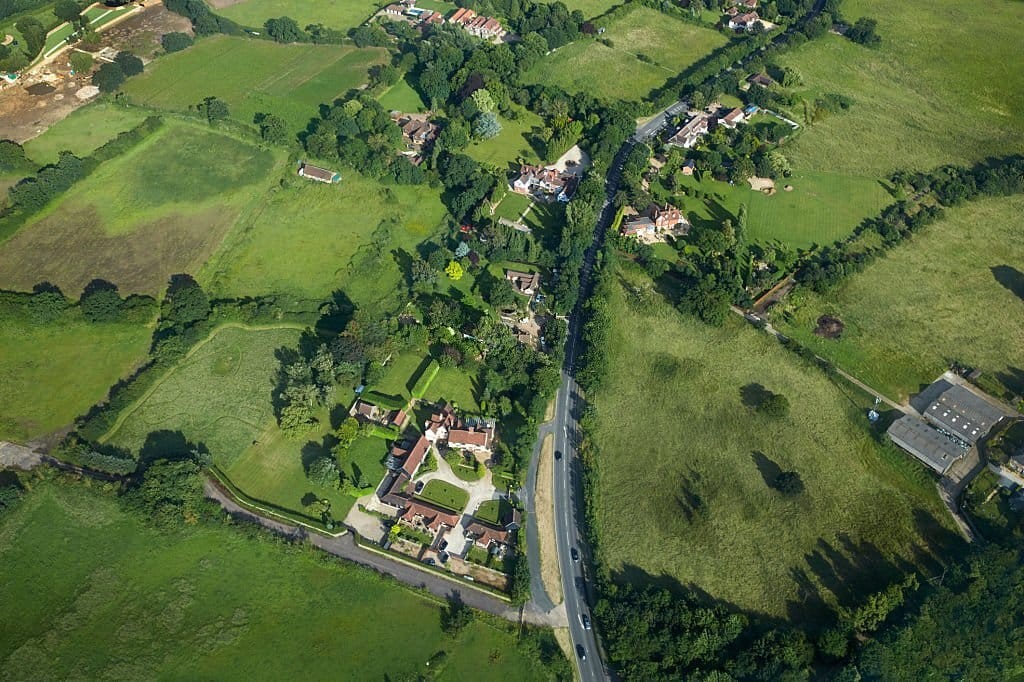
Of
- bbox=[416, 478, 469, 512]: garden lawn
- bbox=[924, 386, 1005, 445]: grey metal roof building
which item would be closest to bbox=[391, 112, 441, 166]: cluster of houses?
bbox=[416, 478, 469, 512]: garden lawn

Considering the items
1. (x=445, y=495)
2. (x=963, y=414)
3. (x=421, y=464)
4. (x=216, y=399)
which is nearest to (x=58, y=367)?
(x=216, y=399)

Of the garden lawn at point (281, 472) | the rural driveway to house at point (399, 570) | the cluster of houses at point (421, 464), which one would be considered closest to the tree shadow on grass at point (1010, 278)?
the cluster of houses at point (421, 464)

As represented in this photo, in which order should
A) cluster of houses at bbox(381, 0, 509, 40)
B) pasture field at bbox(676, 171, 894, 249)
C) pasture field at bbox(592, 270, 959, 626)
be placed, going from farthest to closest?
cluster of houses at bbox(381, 0, 509, 40) → pasture field at bbox(676, 171, 894, 249) → pasture field at bbox(592, 270, 959, 626)

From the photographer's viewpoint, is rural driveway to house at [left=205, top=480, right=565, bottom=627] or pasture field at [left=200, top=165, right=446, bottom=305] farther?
pasture field at [left=200, top=165, right=446, bottom=305]

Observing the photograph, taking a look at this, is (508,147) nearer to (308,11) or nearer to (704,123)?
(704,123)

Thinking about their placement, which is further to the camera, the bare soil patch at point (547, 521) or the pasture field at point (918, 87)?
the pasture field at point (918, 87)

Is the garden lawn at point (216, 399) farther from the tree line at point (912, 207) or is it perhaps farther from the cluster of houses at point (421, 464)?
the tree line at point (912, 207)

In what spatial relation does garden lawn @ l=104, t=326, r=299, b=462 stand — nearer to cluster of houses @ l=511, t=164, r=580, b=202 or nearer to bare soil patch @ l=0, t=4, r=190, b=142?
cluster of houses @ l=511, t=164, r=580, b=202
